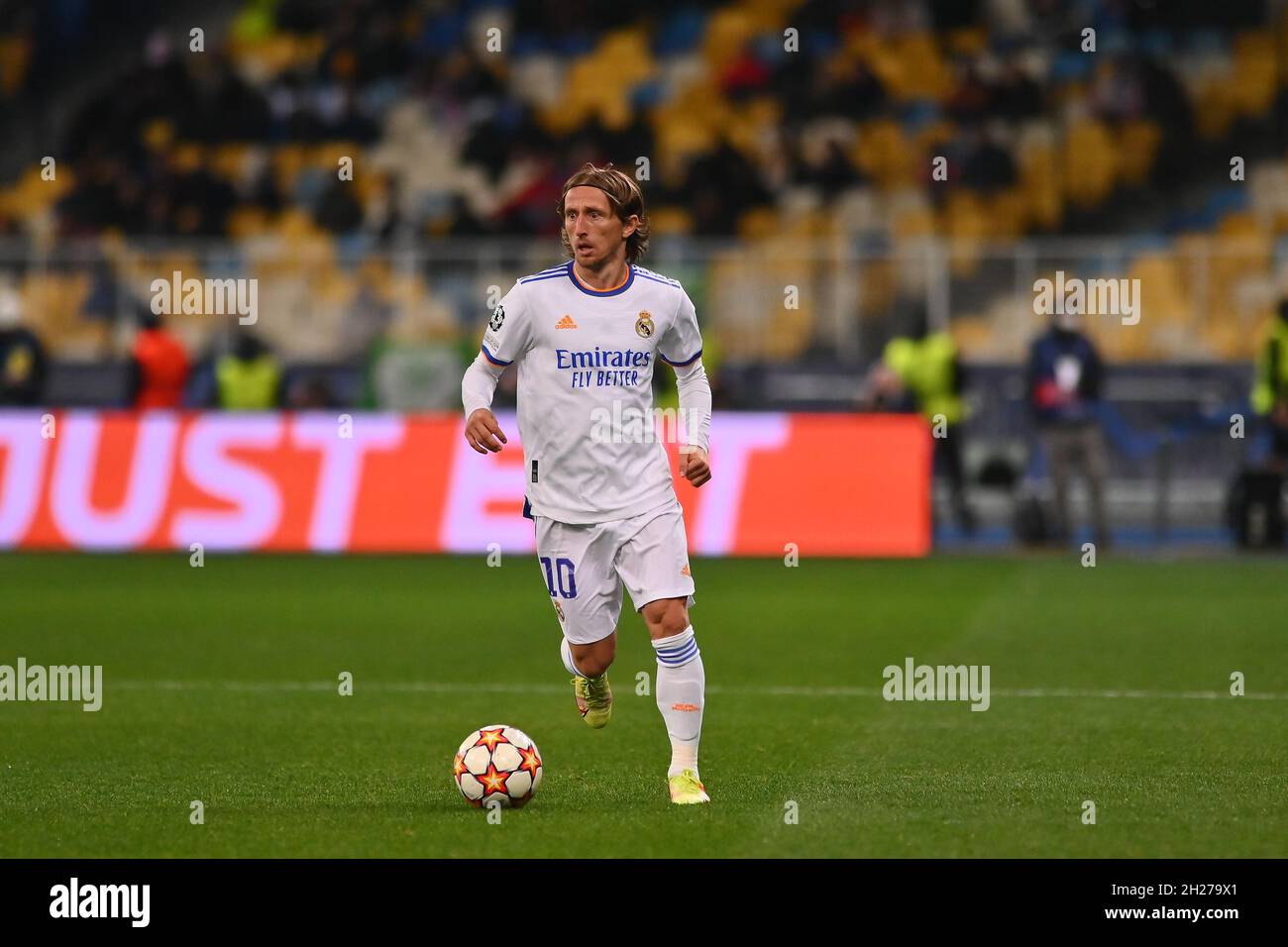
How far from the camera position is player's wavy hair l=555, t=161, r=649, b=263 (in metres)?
7.46

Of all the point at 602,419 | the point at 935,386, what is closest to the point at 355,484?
the point at 935,386

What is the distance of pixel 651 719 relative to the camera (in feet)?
32.2

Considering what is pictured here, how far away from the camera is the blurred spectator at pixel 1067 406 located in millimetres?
19219

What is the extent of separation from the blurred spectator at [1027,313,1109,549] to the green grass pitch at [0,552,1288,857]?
8.02 ft

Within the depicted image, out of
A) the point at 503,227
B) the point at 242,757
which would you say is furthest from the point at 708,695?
the point at 503,227

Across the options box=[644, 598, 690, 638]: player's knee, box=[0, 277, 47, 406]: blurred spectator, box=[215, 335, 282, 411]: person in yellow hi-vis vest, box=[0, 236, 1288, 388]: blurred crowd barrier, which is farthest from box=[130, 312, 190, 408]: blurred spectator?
box=[644, 598, 690, 638]: player's knee

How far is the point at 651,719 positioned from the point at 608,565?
2.31 meters

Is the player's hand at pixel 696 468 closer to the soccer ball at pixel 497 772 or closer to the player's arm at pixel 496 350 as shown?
the player's arm at pixel 496 350

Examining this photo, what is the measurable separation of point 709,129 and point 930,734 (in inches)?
692

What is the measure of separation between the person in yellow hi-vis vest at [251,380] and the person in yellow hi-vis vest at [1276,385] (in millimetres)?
8958

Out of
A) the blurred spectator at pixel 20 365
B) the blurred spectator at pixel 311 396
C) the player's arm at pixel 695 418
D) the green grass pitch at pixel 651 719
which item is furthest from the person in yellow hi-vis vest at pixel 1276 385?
the player's arm at pixel 695 418

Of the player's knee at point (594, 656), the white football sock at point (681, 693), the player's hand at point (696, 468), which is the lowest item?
the white football sock at point (681, 693)

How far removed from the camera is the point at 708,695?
10648 millimetres

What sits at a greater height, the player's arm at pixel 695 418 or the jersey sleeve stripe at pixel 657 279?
the jersey sleeve stripe at pixel 657 279
